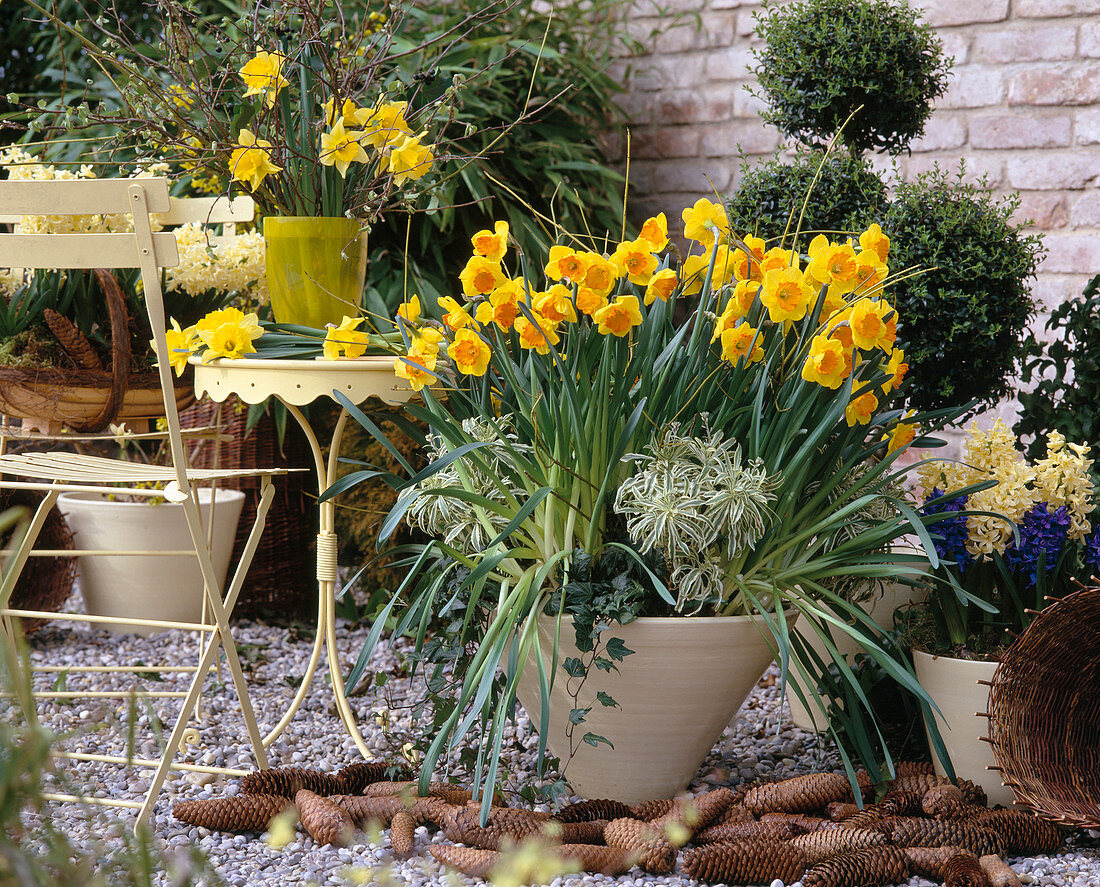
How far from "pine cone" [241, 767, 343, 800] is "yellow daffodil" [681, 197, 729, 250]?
1093 mm

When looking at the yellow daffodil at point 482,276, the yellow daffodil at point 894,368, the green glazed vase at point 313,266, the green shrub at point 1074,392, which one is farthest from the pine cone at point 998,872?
the green glazed vase at point 313,266

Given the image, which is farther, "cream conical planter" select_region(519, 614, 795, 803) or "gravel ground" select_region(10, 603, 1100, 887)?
"cream conical planter" select_region(519, 614, 795, 803)

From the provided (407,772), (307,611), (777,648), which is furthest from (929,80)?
(307,611)

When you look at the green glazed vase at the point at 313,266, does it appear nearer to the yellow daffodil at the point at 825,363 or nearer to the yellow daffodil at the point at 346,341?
the yellow daffodil at the point at 346,341

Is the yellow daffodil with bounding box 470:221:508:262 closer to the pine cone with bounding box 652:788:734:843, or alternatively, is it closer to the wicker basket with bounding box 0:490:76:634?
the pine cone with bounding box 652:788:734:843

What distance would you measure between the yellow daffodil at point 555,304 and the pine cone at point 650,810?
0.77 m

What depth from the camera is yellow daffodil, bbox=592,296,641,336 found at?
1.66 metres

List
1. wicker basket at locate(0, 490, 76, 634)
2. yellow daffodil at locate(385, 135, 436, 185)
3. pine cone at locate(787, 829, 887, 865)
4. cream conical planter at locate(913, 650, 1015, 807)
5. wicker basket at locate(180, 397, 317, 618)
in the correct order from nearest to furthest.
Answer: pine cone at locate(787, 829, 887, 865)
cream conical planter at locate(913, 650, 1015, 807)
yellow daffodil at locate(385, 135, 436, 185)
wicker basket at locate(0, 490, 76, 634)
wicker basket at locate(180, 397, 317, 618)

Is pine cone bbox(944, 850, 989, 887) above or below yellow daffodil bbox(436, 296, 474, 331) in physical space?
below

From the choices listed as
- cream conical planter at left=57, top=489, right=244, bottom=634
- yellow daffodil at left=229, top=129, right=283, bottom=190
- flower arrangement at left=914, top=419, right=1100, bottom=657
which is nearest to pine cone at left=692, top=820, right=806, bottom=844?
flower arrangement at left=914, top=419, right=1100, bottom=657

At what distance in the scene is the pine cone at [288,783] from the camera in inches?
68.6

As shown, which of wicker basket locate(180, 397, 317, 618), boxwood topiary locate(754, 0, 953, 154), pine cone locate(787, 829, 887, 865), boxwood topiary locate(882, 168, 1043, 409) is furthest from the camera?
wicker basket locate(180, 397, 317, 618)

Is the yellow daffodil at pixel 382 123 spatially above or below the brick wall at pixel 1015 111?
below

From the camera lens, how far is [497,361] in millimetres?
1837
